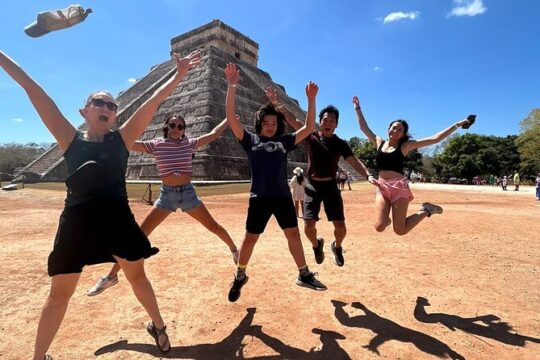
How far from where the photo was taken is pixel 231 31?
50.6 m

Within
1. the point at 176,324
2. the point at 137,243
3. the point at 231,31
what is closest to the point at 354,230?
the point at 176,324

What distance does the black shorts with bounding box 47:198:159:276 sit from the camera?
2.61 m

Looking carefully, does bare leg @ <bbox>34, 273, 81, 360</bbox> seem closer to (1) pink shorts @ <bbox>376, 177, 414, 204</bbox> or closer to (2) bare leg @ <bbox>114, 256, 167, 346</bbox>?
(2) bare leg @ <bbox>114, 256, 167, 346</bbox>

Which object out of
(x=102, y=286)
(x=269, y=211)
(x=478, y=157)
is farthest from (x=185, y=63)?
(x=478, y=157)

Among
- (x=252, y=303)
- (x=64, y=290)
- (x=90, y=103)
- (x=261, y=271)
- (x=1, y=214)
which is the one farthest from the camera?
(x=1, y=214)

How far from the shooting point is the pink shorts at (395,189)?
16.9 feet

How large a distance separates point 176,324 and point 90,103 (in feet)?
7.88

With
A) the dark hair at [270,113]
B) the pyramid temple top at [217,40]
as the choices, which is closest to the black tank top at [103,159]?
the dark hair at [270,113]

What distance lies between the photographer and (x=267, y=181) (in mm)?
3900

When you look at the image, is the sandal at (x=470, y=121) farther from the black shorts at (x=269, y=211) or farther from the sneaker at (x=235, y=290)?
the sneaker at (x=235, y=290)

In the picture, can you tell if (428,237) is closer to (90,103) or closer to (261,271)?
(261,271)

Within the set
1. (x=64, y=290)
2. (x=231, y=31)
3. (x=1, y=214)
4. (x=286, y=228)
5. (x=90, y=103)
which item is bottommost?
(x=1, y=214)

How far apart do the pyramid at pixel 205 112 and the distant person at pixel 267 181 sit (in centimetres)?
2424

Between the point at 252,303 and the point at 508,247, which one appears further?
the point at 508,247
